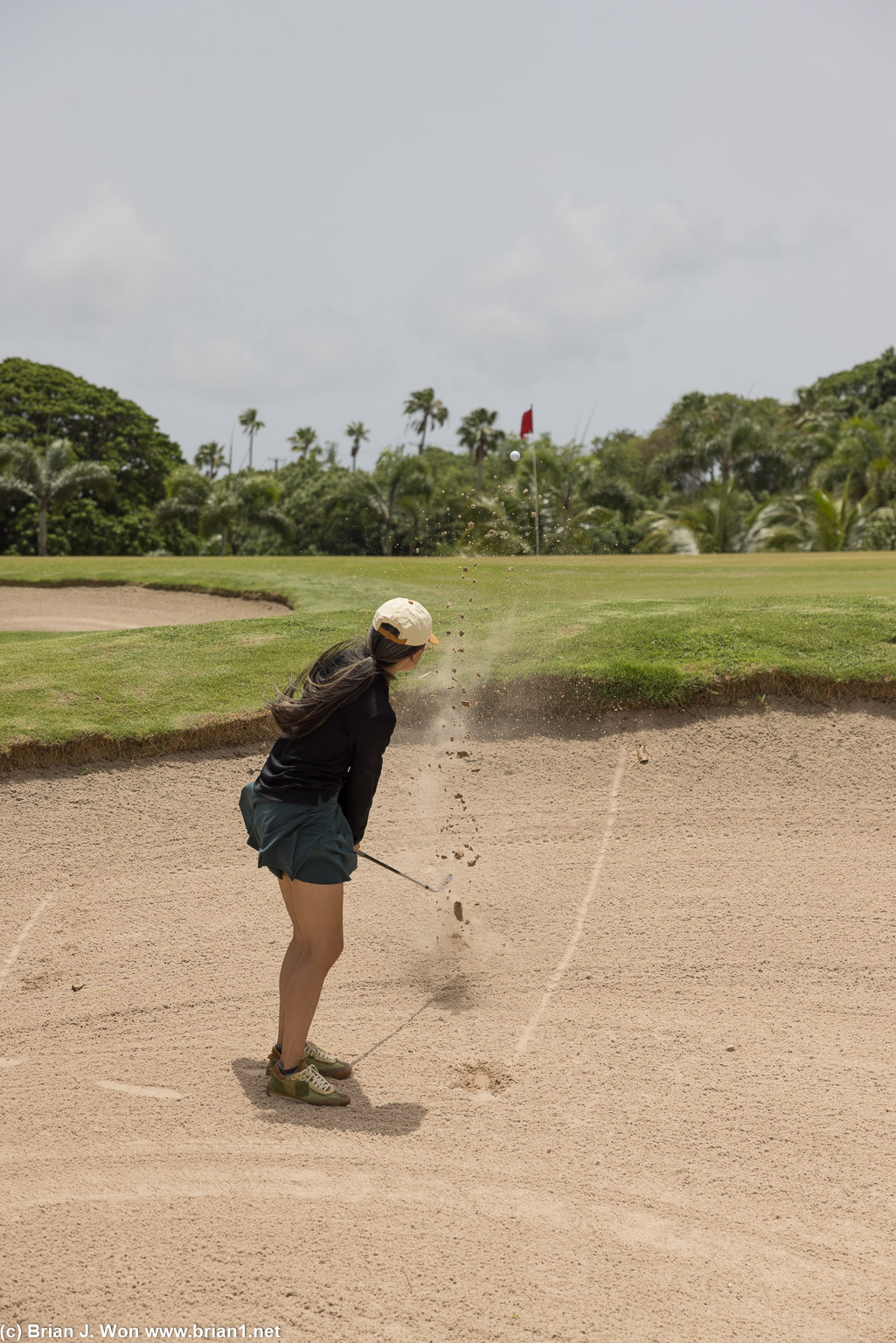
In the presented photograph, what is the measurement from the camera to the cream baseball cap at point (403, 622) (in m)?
4.52

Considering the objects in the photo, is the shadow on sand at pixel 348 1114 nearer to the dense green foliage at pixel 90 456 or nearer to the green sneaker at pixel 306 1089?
the green sneaker at pixel 306 1089

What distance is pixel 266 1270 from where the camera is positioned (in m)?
3.86

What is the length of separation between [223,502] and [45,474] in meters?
7.05

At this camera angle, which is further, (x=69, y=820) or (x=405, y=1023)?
(x=69, y=820)

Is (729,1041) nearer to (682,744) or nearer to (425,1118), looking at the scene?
(425,1118)

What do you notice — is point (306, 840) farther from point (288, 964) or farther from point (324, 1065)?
point (324, 1065)

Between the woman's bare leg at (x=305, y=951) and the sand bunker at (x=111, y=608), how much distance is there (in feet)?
35.7

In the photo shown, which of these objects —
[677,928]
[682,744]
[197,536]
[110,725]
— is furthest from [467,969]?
[197,536]

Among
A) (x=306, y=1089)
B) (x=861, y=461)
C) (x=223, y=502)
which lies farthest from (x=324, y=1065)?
(x=861, y=461)

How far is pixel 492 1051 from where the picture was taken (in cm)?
562

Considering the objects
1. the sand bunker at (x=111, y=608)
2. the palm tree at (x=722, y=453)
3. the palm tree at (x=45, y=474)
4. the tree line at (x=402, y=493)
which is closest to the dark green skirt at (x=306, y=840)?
the sand bunker at (x=111, y=608)

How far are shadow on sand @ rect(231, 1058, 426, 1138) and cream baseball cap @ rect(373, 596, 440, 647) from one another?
238cm

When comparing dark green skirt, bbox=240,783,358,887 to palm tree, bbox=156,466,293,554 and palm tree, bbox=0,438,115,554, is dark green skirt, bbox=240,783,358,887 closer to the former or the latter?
palm tree, bbox=156,466,293,554

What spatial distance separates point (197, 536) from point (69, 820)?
41.5 meters
